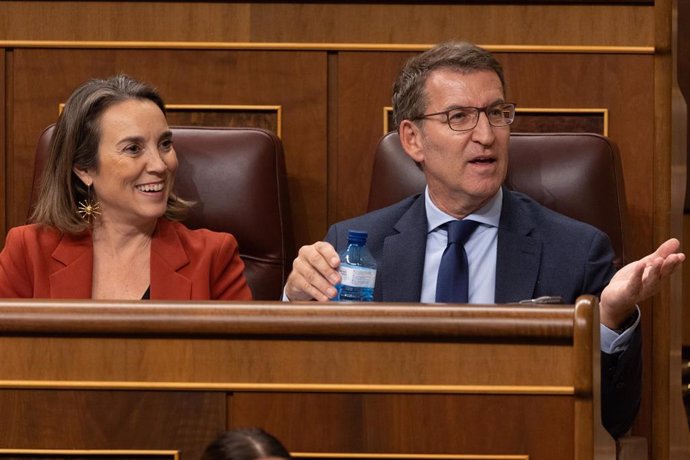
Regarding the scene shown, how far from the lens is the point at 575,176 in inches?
48.2

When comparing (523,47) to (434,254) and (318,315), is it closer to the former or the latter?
(434,254)

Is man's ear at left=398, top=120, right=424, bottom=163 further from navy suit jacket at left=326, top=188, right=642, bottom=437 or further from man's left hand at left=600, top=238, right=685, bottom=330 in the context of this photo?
man's left hand at left=600, top=238, right=685, bottom=330

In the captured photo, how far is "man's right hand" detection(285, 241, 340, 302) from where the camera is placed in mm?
1005

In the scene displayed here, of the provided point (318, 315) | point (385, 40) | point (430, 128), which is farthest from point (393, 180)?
point (318, 315)

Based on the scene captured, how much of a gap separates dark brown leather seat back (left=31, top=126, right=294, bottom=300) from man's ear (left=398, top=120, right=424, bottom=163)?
0.48 ft

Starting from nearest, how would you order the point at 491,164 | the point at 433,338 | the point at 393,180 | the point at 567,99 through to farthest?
the point at 433,338, the point at 491,164, the point at 393,180, the point at 567,99

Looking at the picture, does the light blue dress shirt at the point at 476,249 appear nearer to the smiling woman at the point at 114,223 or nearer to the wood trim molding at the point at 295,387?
the smiling woman at the point at 114,223

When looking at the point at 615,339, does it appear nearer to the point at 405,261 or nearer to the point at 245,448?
the point at 405,261

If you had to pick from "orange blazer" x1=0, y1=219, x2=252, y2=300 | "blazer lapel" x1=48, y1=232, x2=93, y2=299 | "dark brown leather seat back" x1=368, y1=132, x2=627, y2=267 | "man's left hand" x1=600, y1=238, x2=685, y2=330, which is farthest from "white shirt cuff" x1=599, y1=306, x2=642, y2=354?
"blazer lapel" x1=48, y1=232, x2=93, y2=299

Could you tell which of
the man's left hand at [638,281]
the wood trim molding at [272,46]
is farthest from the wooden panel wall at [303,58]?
the man's left hand at [638,281]

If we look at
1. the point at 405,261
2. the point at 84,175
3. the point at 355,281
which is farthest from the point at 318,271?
the point at 84,175

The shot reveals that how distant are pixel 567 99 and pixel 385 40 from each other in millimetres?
221

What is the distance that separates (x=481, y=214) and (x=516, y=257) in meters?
0.07

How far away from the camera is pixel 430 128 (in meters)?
1.20
